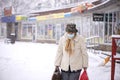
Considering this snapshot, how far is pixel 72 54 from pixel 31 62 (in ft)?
3.07

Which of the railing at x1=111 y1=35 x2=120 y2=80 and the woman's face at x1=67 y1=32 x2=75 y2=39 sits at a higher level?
the woman's face at x1=67 y1=32 x2=75 y2=39

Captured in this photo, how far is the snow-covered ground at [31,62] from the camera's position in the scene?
3.54 meters

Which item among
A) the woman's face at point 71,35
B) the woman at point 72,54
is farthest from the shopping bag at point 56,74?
the woman's face at point 71,35

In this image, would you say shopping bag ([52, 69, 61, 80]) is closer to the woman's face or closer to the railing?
the woman's face

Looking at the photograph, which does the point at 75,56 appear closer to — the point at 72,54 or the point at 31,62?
the point at 72,54

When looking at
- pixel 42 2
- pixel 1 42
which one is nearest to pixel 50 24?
pixel 42 2

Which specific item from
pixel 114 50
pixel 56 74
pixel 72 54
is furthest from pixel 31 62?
pixel 114 50

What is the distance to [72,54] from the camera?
114 inches

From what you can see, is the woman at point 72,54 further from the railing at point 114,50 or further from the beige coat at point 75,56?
the railing at point 114,50

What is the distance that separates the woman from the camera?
2863 mm

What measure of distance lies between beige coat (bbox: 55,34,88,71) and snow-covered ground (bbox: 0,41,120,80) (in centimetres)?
58

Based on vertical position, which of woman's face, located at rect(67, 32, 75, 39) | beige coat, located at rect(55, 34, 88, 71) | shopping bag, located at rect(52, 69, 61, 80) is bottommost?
shopping bag, located at rect(52, 69, 61, 80)

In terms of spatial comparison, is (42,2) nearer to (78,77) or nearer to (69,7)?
(69,7)

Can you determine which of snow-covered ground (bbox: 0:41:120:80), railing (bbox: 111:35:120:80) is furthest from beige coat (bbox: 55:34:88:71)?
railing (bbox: 111:35:120:80)
